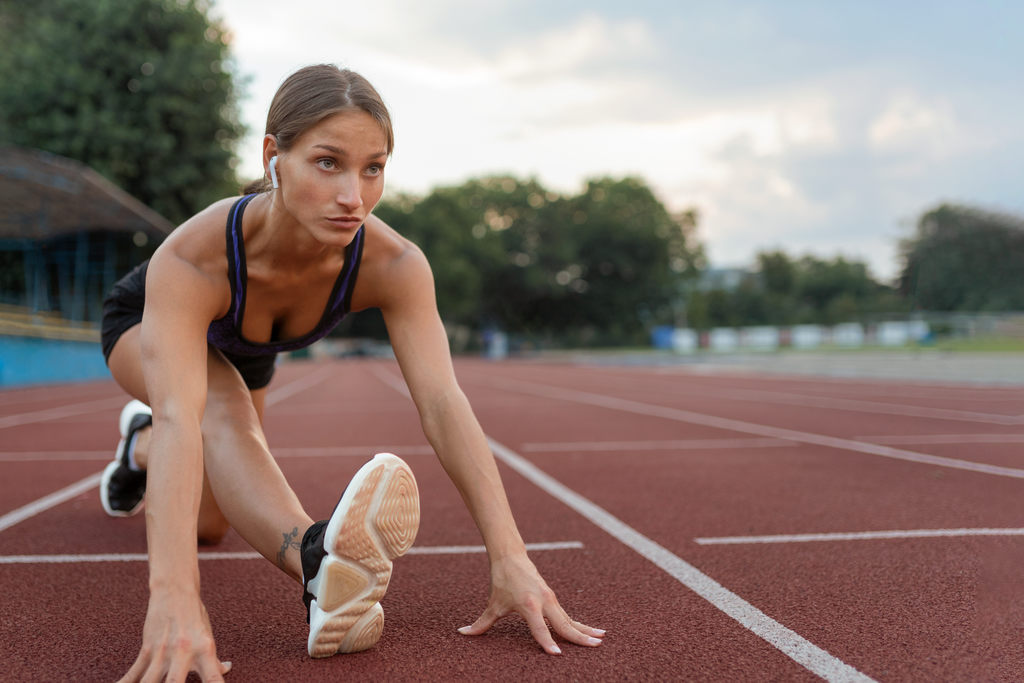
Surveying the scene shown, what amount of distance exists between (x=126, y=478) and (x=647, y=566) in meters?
2.45

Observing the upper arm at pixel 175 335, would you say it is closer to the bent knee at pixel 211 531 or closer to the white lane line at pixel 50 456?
the bent knee at pixel 211 531

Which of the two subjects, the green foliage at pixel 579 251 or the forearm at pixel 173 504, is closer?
the forearm at pixel 173 504

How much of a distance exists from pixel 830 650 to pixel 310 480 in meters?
3.60

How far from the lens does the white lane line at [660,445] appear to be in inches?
258

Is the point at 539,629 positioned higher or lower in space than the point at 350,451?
higher

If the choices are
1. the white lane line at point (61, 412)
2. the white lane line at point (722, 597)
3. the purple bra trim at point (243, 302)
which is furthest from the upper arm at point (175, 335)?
the white lane line at point (61, 412)

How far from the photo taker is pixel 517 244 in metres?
62.0

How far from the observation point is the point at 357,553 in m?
2.04

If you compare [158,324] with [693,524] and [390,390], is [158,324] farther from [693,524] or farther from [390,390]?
[390,390]

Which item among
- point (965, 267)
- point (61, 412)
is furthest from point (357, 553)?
point (965, 267)

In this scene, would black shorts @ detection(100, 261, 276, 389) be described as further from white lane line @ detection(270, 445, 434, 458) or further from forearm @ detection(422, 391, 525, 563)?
white lane line @ detection(270, 445, 434, 458)

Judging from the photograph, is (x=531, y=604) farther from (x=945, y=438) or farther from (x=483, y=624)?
(x=945, y=438)

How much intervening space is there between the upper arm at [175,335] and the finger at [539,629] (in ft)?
3.31

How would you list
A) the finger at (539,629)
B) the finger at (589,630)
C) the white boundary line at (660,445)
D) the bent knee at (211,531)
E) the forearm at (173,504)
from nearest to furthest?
the forearm at (173,504), the finger at (539,629), the finger at (589,630), the bent knee at (211,531), the white boundary line at (660,445)
